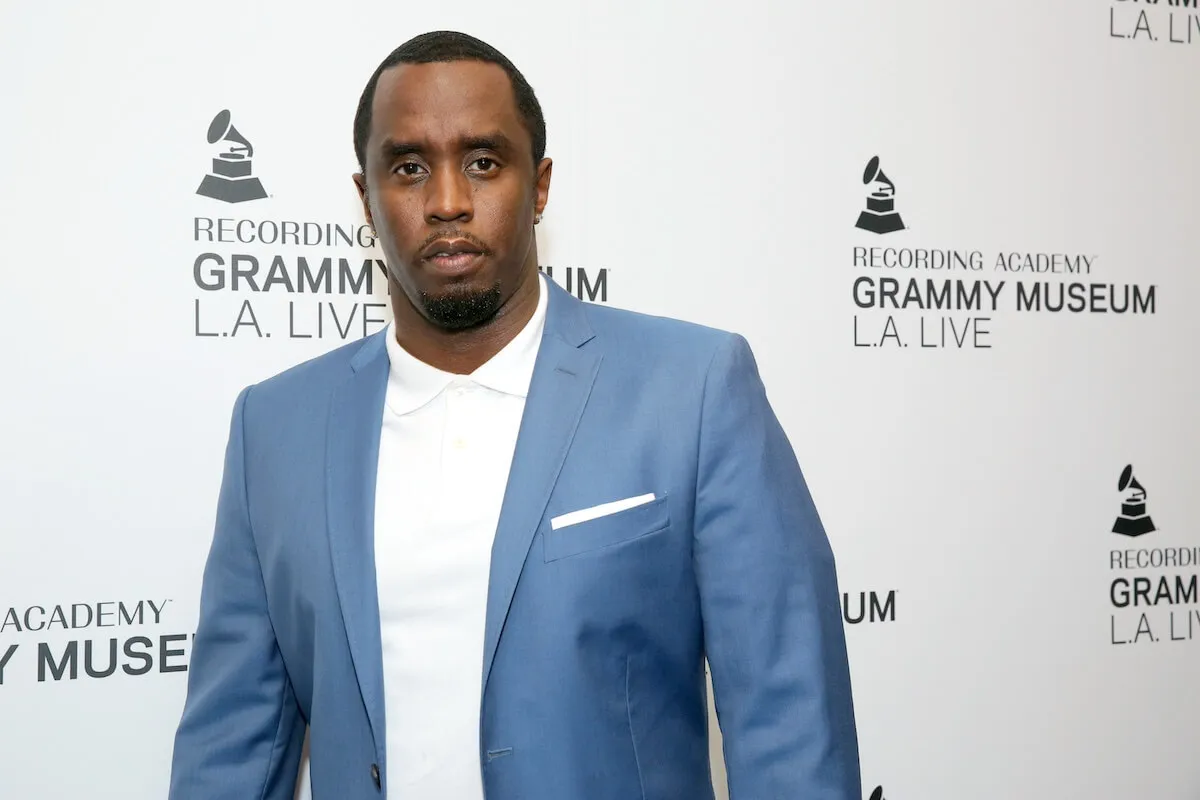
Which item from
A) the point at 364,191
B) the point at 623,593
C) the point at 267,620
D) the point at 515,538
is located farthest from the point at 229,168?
the point at 623,593

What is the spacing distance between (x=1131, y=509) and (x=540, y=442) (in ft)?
5.27

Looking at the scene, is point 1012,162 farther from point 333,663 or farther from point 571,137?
point 333,663

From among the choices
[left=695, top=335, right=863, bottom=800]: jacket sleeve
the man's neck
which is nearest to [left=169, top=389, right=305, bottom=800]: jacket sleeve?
the man's neck

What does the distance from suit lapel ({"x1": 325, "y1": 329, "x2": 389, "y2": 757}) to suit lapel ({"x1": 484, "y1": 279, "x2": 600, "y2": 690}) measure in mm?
157

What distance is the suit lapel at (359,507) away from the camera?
1360mm

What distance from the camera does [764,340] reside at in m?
2.14

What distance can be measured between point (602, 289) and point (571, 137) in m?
0.29

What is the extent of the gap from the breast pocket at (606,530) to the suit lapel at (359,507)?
238 mm

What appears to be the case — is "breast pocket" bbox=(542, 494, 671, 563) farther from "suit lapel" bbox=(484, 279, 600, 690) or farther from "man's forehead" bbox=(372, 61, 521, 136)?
"man's forehead" bbox=(372, 61, 521, 136)

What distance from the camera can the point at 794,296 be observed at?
2162 mm

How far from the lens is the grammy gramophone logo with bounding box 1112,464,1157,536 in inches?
93.7

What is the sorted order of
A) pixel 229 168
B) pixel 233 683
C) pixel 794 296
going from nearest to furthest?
pixel 233 683 → pixel 229 168 → pixel 794 296

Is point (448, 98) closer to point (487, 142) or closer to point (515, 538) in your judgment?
point (487, 142)

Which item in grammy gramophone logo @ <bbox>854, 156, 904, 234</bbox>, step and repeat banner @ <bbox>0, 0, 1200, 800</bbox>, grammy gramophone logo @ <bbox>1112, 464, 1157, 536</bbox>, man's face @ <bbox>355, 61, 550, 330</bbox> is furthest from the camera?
grammy gramophone logo @ <bbox>1112, 464, 1157, 536</bbox>
